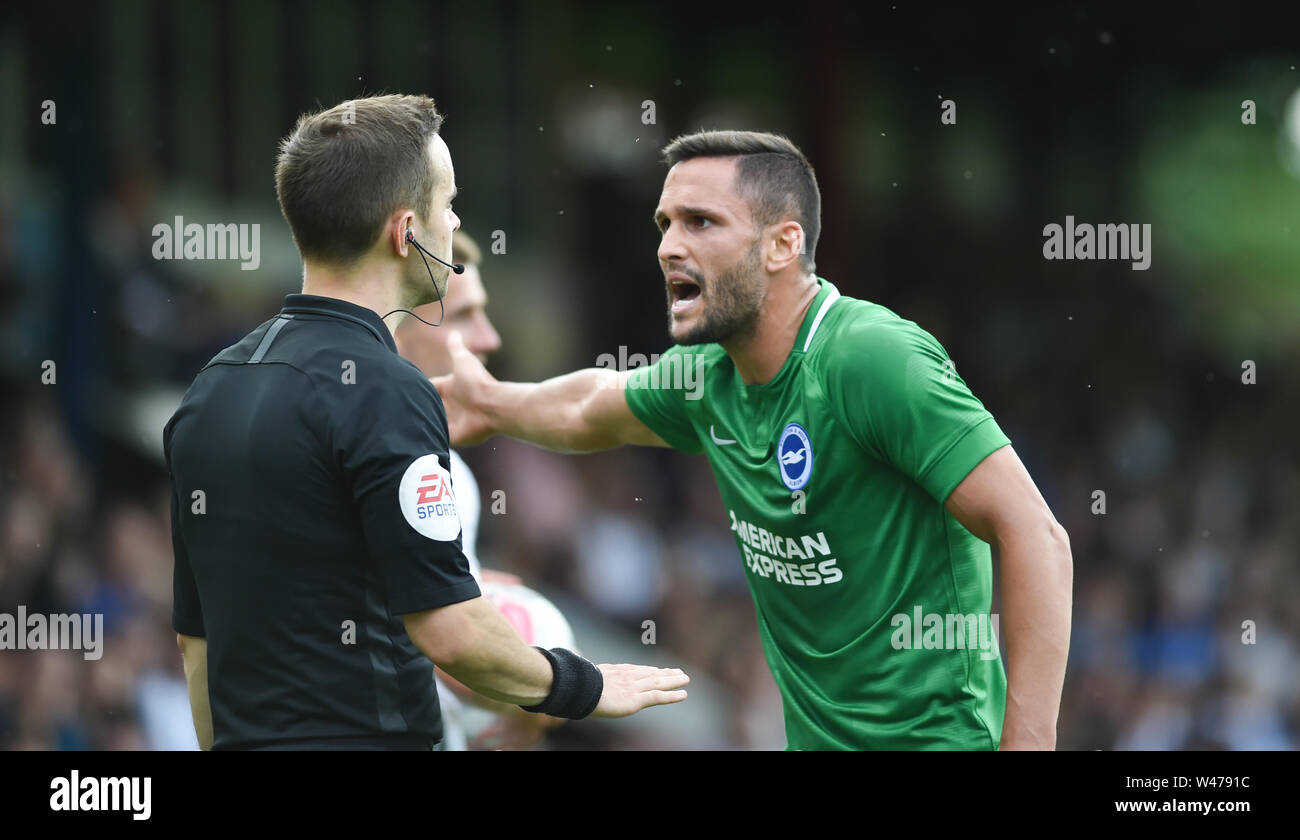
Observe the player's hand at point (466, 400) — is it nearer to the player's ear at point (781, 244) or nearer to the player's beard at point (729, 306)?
the player's beard at point (729, 306)

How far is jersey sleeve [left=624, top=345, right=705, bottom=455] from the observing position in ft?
13.8

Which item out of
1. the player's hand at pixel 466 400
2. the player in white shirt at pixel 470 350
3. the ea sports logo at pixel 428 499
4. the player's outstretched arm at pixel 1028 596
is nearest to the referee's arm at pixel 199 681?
the ea sports logo at pixel 428 499

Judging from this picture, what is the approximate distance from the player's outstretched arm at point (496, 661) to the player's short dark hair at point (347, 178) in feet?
2.67

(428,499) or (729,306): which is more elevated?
(729,306)

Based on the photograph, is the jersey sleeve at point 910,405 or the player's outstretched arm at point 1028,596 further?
the jersey sleeve at point 910,405

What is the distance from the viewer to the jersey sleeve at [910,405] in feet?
10.7

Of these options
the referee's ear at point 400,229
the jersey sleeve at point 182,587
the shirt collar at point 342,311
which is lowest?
the jersey sleeve at point 182,587

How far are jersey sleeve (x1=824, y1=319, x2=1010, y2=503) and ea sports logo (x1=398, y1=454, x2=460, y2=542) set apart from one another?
112 cm

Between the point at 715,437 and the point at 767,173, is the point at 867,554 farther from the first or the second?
the point at 767,173

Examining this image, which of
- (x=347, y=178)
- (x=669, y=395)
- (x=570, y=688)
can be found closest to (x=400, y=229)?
(x=347, y=178)

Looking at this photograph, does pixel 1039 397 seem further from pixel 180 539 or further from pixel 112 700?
pixel 180 539

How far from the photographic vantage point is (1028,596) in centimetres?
315

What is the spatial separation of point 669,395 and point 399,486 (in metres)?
1.60

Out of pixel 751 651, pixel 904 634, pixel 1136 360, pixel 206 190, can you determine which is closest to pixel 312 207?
pixel 904 634
